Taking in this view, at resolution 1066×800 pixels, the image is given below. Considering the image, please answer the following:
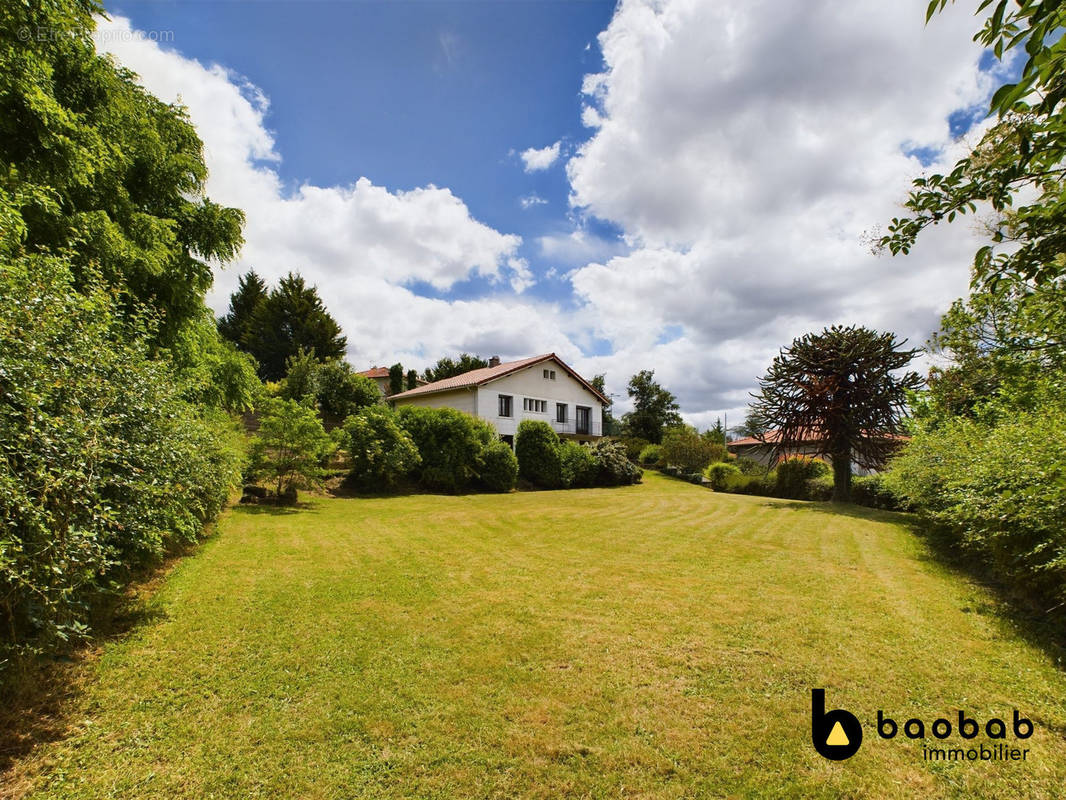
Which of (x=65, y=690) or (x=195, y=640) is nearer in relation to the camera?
(x=65, y=690)

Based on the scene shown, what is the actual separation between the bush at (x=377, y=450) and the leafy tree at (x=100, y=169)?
836 centimetres

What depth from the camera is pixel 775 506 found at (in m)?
16.2

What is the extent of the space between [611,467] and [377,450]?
42.9ft

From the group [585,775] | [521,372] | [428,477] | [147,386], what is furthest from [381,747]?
[521,372]

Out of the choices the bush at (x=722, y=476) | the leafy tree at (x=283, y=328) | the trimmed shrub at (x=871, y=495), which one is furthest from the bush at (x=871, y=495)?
the leafy tree at (x=283, y=328)

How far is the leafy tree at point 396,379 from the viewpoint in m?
33.2

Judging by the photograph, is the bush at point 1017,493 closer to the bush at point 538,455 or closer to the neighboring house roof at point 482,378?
the bush at point 538,455

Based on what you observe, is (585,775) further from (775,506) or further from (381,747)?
(775,506)

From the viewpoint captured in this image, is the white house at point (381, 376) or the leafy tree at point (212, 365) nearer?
the leafy tree at point (212, 365)

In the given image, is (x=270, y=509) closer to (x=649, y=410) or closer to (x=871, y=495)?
(x=871, y=495)

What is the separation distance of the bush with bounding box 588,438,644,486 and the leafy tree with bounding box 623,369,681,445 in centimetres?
1690

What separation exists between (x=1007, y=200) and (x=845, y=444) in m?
18.2

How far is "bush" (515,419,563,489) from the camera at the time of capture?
73.5 ft

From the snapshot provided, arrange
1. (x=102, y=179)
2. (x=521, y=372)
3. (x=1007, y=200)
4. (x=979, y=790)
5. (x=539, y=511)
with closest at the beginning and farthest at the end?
(x=979, y=790) < (x=1007, y=200) < (x=102, y=179) < (x=539, y=511) < (x=521, y=372)
